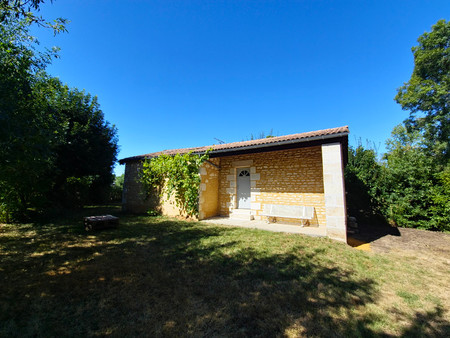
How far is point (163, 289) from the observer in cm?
247

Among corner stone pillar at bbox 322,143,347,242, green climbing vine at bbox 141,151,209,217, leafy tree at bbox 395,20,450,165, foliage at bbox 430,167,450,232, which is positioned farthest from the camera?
leafy tree at bbox 395,20,450,165

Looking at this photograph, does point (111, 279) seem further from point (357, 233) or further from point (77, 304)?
point (357, 233)

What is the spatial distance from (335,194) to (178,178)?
565 centimetres

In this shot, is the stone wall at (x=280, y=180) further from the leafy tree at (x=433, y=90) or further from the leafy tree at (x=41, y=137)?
the leafy tree at (x=433, y=90)

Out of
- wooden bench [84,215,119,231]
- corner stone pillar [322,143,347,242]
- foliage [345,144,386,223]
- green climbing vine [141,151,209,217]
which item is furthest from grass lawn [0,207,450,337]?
foliage [345,144,386,223]

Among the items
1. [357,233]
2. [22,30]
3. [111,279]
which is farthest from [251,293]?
[22,30]

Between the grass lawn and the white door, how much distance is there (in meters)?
3.52

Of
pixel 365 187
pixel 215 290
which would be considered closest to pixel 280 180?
pixel 365 187

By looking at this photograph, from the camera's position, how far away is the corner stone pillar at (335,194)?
15.7 ft

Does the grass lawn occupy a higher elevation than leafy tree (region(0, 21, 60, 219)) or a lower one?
lower

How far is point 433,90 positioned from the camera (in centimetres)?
1229

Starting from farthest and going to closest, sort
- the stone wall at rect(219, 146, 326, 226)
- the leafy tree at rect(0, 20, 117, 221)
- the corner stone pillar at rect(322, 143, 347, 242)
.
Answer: the stone wall at rect(219, 146, 326, 226) → the corner stone pillar at rect(322, 143, 347, 242) → the leafy tree at rect(0, 20, 117, 221)

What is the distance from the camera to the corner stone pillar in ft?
15.7

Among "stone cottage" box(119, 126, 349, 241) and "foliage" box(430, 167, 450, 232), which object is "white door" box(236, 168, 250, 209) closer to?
"stone cottage" box(119, 126, 349, 241)
